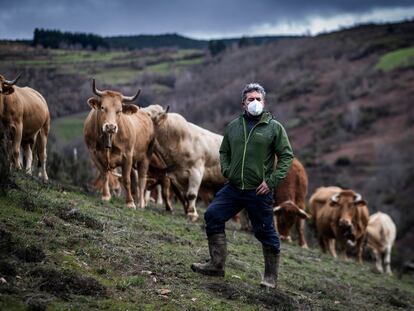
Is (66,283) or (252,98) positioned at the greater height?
(252,98)

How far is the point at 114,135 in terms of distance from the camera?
14.6 metres

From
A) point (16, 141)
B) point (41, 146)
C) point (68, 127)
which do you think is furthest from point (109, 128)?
point (68, 127)

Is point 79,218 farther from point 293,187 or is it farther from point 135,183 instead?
point 293,187

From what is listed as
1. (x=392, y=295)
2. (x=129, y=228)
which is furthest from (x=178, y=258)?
(x=392, y=295)

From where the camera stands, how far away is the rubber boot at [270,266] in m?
9.45

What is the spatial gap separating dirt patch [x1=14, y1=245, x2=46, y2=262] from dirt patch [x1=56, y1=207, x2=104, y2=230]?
2200 millimetres

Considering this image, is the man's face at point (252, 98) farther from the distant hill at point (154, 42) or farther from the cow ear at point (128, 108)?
the distant hill at point (154, 42)

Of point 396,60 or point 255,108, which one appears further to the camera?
point 396,60

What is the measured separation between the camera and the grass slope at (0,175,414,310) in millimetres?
7488

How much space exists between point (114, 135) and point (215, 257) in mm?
5774

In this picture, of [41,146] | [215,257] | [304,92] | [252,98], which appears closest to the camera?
[252,98]

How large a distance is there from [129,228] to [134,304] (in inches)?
156

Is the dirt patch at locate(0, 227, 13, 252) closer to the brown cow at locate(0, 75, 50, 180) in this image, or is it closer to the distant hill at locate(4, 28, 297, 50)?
the brown cow at locate(0, 75, 50, 180)

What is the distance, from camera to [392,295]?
43.6 feet
